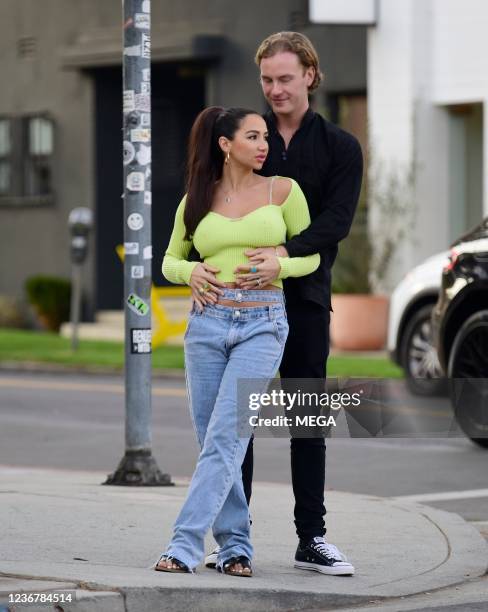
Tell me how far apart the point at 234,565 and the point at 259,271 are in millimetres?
1149

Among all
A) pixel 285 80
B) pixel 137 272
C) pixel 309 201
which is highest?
pixel 285 80

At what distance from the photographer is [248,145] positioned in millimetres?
6469

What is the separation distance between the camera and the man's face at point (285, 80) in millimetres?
6668

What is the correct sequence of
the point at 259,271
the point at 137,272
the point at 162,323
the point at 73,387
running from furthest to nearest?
the point at 162,323
the point at 73,387
the point at 137,272
the point at 259,271

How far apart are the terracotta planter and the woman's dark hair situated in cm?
1491

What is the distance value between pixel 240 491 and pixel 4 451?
608 cm

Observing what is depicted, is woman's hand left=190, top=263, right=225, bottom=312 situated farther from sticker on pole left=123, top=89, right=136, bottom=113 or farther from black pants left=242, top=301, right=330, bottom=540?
sticker on pole left=123, top=89, right=136, bottom=113

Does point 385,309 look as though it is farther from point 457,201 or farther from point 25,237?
point 25,237

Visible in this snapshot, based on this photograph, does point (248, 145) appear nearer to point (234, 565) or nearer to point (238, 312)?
point (238, 312)

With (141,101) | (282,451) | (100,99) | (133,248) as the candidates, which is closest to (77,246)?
(100,99)

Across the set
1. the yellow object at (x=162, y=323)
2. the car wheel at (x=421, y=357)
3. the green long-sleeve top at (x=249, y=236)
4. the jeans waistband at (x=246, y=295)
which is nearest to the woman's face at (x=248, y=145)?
the green long-sleeve top at (x=249, y=236)

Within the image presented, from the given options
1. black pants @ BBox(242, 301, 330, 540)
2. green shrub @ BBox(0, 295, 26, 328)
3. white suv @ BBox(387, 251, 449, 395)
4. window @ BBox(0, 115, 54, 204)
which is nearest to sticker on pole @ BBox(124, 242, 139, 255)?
black pants @ BBox(242, 301, 330, 540)

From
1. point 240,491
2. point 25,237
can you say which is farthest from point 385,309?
point 240,491

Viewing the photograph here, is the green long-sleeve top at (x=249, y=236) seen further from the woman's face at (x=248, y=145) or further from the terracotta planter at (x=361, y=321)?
the terracotta planter at (x=361, y=321)
